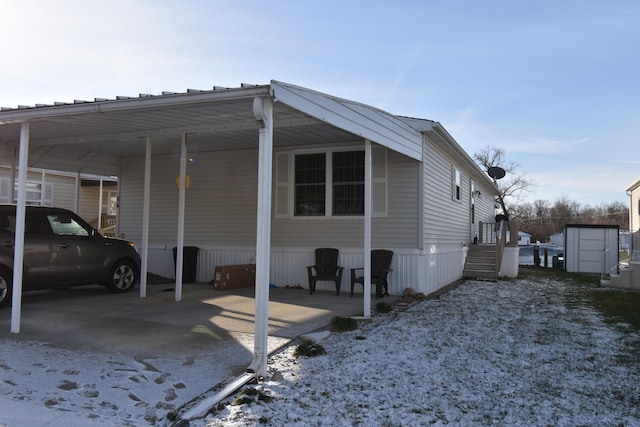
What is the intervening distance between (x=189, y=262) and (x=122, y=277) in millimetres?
2003

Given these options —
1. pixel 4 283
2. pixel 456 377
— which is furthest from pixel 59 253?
pixel 456 377

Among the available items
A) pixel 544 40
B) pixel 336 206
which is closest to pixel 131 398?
pixel 336 206

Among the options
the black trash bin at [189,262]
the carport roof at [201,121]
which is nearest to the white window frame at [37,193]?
the carport roof at [201,121]

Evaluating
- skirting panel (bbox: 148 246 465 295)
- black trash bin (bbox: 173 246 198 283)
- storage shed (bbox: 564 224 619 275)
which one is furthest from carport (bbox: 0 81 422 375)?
storage shed (bbox: 564 224 619 275)

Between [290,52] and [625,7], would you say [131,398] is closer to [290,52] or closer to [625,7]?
[290,52]

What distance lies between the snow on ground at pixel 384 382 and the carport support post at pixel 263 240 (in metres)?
0.30

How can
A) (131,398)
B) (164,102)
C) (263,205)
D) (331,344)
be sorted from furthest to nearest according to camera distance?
(331,344) < (164,102) < (263,205) < (131,398)

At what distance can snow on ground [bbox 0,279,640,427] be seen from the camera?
3203 millimetres

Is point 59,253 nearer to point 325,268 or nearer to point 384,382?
point 325,268

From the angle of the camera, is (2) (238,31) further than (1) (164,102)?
Yes

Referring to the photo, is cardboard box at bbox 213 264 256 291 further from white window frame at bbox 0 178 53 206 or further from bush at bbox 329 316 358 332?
white window frame at bbox 0 178 53 206

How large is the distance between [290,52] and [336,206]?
10.7ft

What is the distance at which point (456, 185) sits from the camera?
12.6 m

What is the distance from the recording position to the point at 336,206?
9.53m
